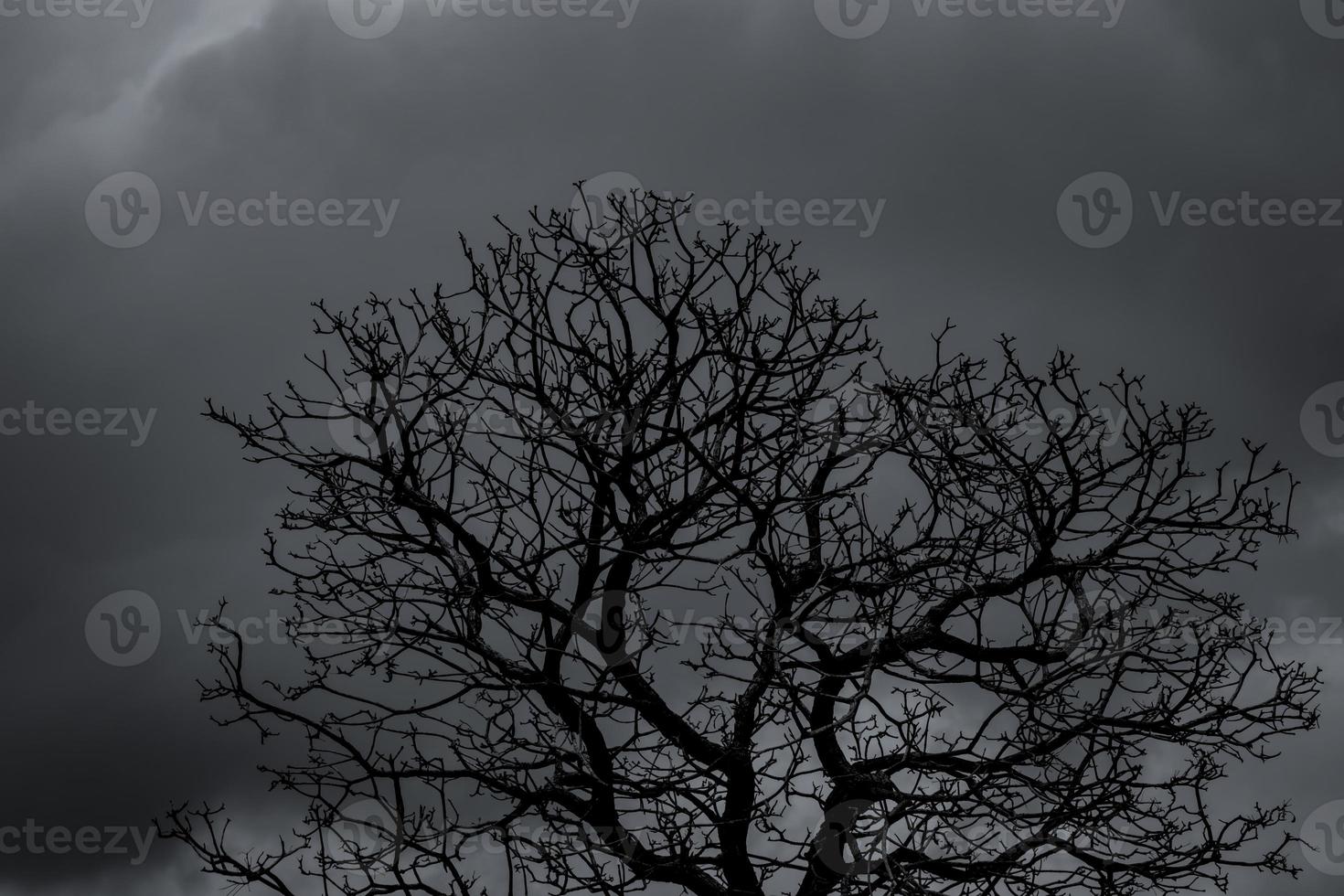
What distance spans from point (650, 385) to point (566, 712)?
2.43 m

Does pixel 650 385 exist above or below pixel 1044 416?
above

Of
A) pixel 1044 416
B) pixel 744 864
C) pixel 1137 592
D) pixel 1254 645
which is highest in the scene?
pixel 1044 416

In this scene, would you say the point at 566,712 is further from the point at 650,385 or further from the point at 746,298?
the point at 746,298

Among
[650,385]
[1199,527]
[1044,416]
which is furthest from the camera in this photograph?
[650,385]

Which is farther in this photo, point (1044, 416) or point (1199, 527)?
point (1199, 527)

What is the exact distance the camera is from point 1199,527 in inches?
311

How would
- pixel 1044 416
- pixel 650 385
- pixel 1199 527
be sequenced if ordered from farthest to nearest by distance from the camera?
pixel 650 385 → pixel 1199 527 → pixel 1044 416

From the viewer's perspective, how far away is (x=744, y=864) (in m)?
7.68

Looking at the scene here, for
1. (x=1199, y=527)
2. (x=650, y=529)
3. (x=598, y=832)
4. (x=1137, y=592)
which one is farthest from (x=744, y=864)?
(x=1199, y=527)

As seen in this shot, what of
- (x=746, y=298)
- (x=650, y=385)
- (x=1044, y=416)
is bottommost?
(x=1044, y=416)

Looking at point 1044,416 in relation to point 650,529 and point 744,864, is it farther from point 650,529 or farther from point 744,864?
point 744,864

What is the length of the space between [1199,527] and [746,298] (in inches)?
141

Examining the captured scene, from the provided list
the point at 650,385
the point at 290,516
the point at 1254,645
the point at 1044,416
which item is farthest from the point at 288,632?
the point at 1254,645

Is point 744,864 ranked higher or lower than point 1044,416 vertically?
lower
